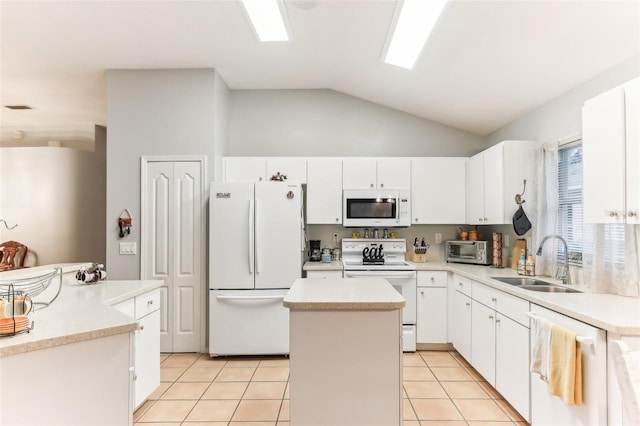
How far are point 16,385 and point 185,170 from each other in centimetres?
257

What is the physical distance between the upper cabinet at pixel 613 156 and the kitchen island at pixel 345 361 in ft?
4.26

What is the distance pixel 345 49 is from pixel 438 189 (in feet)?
6.26

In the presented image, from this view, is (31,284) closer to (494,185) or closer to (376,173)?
(376,173)

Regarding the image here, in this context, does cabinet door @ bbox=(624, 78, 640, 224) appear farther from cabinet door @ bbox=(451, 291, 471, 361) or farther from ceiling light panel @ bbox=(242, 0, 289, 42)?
ceiling light panel @ bbox=(242, 0, 289, 42)

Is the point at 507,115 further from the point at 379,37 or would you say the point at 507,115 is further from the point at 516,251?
the point at 379,37

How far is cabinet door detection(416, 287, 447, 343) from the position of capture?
3604 millimetres

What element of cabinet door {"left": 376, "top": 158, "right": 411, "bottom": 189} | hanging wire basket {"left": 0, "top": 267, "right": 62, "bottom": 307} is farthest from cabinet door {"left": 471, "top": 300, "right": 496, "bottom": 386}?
hanging wire basket {"left": 0, "top": 267, "right": 62, "bottom": 307}

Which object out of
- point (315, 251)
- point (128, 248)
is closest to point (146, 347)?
point (128, 248)

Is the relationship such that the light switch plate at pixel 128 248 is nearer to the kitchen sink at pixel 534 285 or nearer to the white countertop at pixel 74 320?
the white countertop at pixel 74 320

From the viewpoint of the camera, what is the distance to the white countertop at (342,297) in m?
1.86

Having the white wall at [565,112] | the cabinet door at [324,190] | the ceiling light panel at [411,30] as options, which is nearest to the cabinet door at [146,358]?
the cabinet door at [324,190]

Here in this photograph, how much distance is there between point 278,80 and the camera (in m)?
3.96

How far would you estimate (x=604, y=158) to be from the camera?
1928 millimetres

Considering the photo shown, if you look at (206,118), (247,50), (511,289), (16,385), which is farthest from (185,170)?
(511,289)
